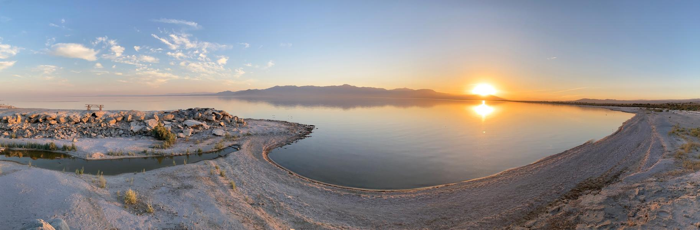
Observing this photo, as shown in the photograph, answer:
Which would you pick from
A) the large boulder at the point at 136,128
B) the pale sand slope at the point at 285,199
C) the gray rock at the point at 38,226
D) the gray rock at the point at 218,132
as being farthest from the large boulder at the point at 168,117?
the gray rock at the point at 38,226

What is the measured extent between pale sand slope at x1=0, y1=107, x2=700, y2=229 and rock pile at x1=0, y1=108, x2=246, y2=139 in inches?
478

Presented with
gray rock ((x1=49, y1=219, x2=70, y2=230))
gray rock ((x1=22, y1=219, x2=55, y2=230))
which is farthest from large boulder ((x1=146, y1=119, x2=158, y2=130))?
gray rock ((x1=22, y1=219, x2=55, y2=230))

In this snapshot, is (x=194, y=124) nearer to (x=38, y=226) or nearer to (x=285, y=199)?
(x=285, y=199)

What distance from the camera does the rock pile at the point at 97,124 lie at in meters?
18.8

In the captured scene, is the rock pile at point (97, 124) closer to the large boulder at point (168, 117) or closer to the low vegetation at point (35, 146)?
the large boulder at point (168, 117)

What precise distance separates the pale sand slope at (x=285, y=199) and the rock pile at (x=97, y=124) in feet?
39.9

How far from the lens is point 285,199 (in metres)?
9.36

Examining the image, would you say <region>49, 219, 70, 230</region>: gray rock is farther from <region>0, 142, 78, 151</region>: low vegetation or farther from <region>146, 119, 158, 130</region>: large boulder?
<region>146, 119, 158, 130</region>: large boulder

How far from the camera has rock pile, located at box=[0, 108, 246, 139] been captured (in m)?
18.8

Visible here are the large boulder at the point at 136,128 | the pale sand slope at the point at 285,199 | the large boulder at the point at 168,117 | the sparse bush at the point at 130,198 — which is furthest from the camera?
the large boulder at the point at 168,117

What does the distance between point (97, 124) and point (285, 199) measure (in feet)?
71.7

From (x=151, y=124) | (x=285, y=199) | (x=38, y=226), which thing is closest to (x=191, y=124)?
(x=151, y=124)

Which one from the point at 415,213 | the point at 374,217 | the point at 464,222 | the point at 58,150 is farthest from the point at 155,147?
the point at 464,222

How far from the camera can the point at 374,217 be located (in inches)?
326
